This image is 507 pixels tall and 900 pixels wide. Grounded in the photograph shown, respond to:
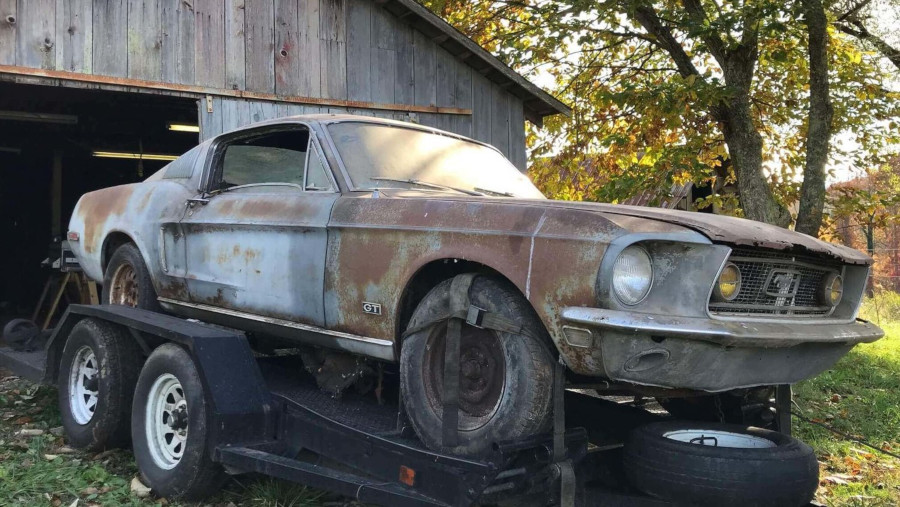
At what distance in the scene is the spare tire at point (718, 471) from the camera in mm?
2680

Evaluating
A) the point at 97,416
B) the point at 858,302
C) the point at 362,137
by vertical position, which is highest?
the point at 362,137

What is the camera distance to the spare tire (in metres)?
2.68

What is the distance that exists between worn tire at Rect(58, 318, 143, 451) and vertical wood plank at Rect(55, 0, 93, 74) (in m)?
3.80

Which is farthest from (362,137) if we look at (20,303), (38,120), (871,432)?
(20,303)

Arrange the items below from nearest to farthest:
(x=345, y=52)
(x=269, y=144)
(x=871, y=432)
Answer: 1. (x=269, y=144)
2. (x=871, y=432)
3. (x=345, y=52)

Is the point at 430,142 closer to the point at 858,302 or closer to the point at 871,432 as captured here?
the point at 858,302

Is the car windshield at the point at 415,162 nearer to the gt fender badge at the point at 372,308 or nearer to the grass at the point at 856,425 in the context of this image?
the gt fender badge at the point at 372,308

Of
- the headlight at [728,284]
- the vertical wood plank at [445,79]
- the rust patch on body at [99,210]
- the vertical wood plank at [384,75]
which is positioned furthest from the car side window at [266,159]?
the vertical wood plank at [445,79]

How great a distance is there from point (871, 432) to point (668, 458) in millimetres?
3642

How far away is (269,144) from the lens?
4551 mm

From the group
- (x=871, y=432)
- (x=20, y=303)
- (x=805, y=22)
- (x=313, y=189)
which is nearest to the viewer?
(x=313, y=189)

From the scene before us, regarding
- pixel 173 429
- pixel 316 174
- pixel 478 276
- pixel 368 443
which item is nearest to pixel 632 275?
pixel 478 276

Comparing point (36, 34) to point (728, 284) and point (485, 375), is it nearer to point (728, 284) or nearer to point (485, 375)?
point (485, 375)

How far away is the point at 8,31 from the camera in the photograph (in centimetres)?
712
